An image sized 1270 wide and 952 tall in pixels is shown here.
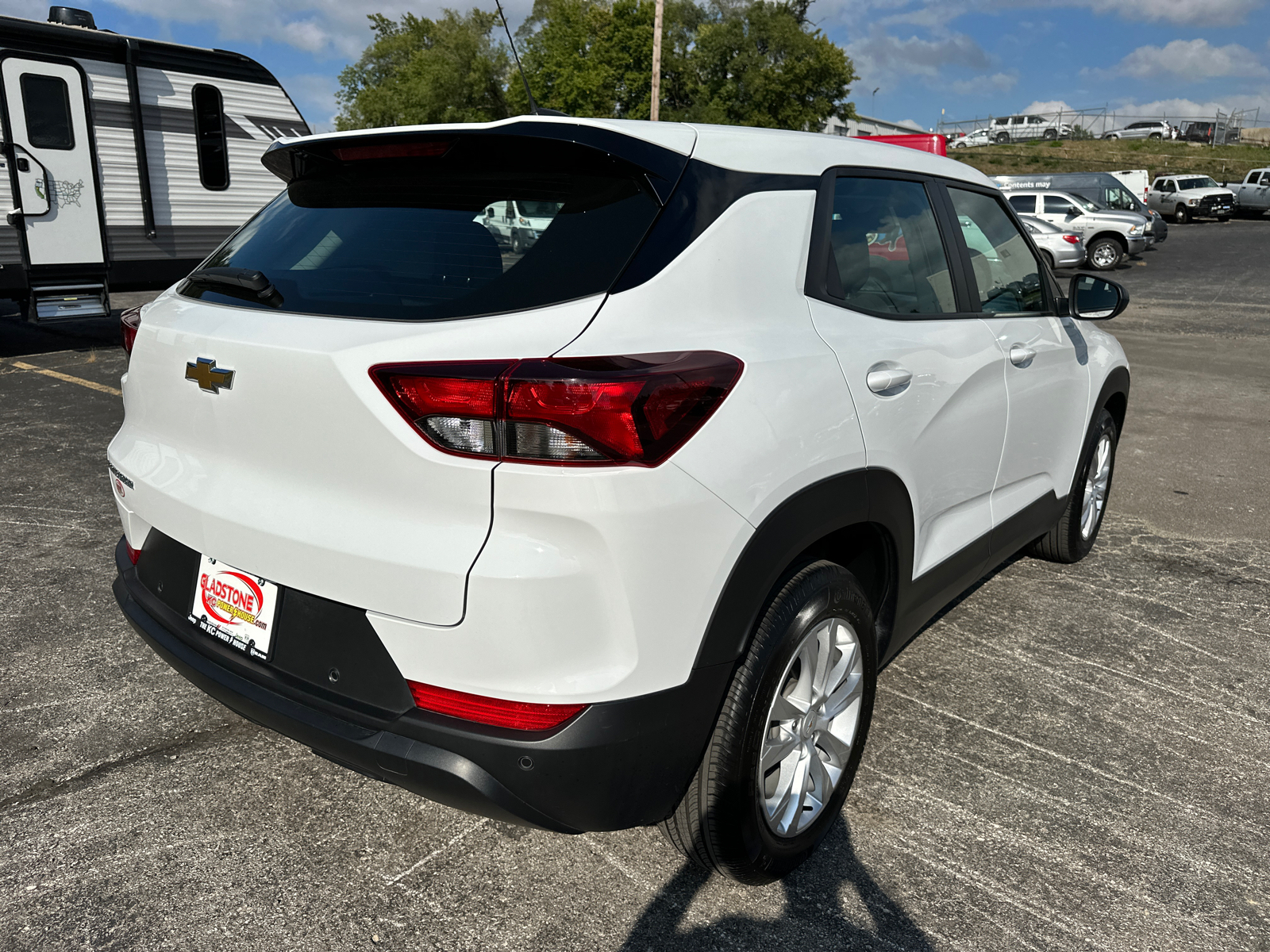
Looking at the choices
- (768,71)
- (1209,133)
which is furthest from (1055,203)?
(1209,133)

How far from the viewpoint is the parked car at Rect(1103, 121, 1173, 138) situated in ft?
194

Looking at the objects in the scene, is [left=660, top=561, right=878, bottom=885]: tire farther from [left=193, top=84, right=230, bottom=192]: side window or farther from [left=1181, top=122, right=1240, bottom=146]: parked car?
[left=1181, top=122, right=1240, bottom=146]: parked car

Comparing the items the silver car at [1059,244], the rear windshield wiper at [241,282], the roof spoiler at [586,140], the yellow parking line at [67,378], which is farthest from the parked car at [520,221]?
the silver car at [1059,244]

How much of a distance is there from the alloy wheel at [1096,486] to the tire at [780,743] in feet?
7.75

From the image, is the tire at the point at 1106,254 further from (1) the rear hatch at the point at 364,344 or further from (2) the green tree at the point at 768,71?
(2) the green tree at the point at 768,71

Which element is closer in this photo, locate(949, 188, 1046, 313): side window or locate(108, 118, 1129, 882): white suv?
locate(108, 118, 1129, 882): white suv

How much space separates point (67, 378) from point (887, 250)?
315 inches

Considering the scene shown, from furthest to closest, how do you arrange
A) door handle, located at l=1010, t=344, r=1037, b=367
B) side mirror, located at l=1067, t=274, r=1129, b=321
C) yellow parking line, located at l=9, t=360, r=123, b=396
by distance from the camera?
yellow parking line, located at l=9, t=360, r=123, b=396
side mirror, located at l=1067, t=274, r=1129, b=321
door handle, located at l=1010, t=344, r=1037, b=367

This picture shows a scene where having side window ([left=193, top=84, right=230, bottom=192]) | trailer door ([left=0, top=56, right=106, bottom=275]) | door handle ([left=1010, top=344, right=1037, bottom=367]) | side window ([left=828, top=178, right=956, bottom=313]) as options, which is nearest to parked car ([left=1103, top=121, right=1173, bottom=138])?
side window ([left=193, top=84, right=230, bottom=192])

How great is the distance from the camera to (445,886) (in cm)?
232

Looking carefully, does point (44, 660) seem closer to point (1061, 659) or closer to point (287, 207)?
point (287, 207)

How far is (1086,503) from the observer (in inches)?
176

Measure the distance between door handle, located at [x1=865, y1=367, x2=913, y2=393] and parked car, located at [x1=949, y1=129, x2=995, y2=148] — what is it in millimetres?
67980

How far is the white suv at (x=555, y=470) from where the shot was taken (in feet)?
5.88
